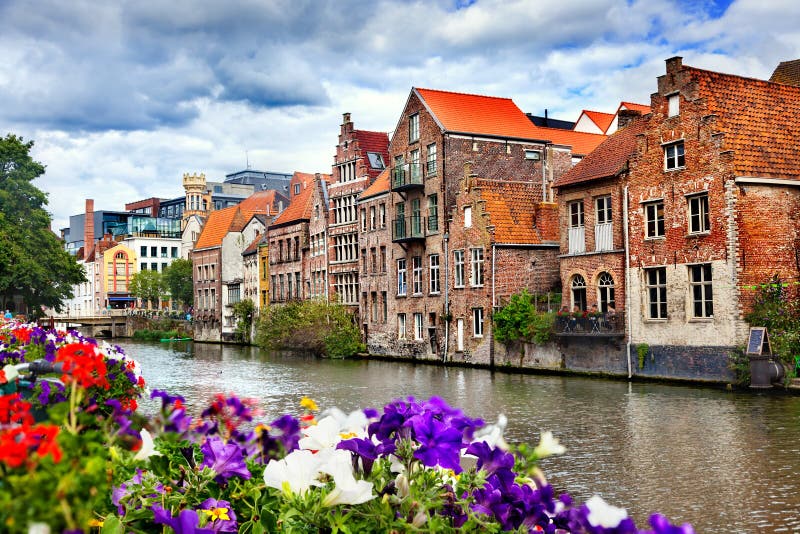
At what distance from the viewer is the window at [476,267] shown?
1541 inches

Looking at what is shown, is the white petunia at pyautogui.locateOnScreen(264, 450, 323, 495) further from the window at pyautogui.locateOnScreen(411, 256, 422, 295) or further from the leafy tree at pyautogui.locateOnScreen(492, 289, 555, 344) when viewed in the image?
the window at pyautogui.locateOnScreen(411, 256, 422, 295)

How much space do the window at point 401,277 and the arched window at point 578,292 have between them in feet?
42.9

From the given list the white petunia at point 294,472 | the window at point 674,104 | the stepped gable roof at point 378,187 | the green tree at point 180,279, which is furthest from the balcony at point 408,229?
the green tree at point 180,279

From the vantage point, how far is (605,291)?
33281mm

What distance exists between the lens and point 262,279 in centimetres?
6944

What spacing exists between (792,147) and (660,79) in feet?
16.3

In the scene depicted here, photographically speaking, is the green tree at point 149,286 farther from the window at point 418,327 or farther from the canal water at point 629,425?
the canal water at point 629,425

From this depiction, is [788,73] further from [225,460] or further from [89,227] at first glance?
[89,227]

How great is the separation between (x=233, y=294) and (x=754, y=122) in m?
53.3

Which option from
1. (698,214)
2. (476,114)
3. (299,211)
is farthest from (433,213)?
(299,211)

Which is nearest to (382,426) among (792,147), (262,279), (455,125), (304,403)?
(304,403)

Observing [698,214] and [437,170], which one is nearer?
[698,214]

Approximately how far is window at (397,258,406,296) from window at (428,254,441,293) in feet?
9.38

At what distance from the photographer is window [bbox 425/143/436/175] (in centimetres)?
4370
